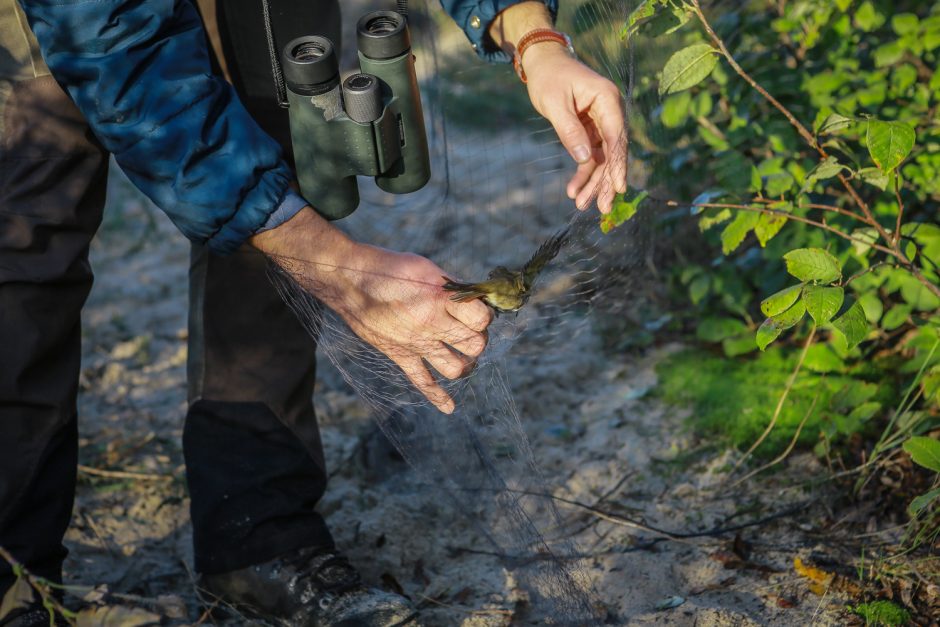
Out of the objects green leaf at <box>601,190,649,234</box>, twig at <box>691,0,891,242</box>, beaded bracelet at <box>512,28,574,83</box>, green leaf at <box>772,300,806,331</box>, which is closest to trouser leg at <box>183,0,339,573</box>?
beaded bracelet at <box>512,28,574,83</box>

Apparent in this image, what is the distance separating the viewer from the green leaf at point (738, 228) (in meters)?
2.04

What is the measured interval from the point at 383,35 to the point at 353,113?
188 millimetres

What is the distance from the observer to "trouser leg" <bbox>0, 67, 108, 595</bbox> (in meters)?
1.81

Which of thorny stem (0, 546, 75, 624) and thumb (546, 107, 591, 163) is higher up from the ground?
thumb (546, 107, 591, 163)

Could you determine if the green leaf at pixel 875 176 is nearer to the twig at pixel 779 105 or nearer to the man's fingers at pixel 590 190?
the twig at pixel 779 105

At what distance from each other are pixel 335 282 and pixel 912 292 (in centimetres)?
155

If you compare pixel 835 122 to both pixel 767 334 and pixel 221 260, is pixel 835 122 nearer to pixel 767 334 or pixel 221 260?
pixel 767 334

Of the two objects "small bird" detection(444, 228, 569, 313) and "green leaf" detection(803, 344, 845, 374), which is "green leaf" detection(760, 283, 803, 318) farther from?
"green leaf" detection(803, 344, 845, 374)

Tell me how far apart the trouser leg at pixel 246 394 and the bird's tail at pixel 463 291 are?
75 cm

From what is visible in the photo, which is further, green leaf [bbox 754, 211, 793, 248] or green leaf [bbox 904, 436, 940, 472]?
green leaf [bbox 754, 211, 793, 248]

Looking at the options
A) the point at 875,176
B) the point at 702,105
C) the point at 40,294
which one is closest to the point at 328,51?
the point at 40,294

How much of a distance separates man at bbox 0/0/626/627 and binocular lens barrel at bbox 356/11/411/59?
28cm

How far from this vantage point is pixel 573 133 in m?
1.88

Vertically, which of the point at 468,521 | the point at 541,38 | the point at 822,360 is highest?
the point at 541,38
